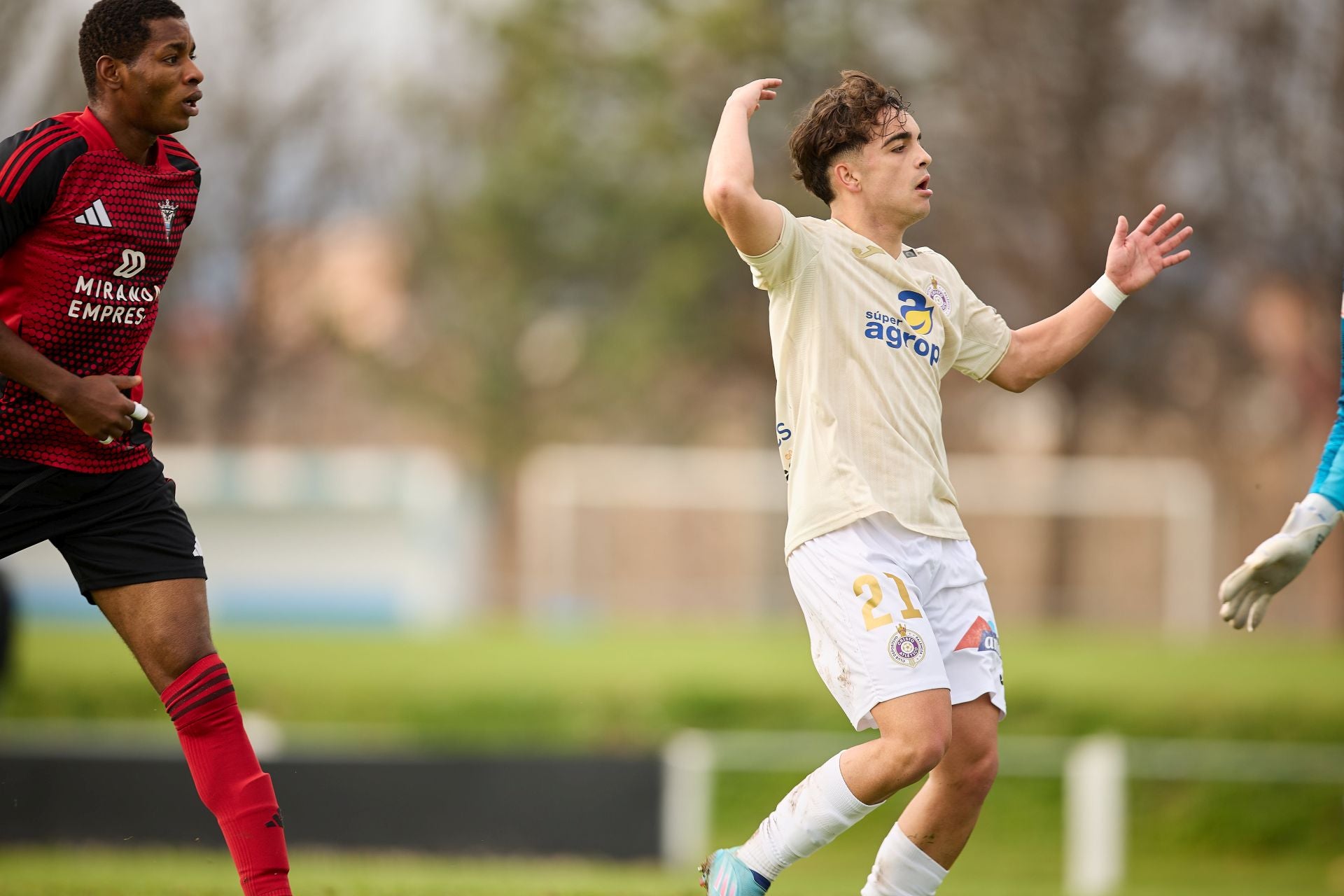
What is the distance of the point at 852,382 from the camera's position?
4.37 m

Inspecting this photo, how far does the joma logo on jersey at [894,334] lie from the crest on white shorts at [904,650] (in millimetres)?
819

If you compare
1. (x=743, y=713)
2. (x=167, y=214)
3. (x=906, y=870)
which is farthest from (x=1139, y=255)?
(x=743, y=713)

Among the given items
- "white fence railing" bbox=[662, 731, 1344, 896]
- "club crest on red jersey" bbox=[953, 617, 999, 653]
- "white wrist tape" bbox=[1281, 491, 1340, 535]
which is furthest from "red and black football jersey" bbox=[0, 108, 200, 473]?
"white fence railing" bbox=[662, 731, 1344, 896]

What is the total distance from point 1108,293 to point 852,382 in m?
1.11

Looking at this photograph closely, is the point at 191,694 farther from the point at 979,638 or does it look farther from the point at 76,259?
the point at 979,638

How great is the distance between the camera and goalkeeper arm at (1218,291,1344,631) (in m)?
4.34

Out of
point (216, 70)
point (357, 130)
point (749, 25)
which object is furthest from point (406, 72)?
point (749, 25)

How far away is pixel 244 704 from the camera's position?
16.0m

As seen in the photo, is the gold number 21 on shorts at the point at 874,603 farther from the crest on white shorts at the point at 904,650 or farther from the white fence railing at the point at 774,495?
the white fence railing at the point at 774,495

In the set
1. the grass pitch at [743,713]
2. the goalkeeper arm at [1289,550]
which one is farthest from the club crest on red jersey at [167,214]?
the grass pitch at [743,713]

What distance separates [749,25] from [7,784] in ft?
51.9

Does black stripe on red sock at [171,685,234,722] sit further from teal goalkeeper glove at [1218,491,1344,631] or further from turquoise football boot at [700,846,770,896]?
teal goalkeeper glove at [1218,491,1344,631]

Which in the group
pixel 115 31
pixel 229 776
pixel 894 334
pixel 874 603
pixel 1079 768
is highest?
pixel 115 31

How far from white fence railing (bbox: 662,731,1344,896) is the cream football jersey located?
793 cm
